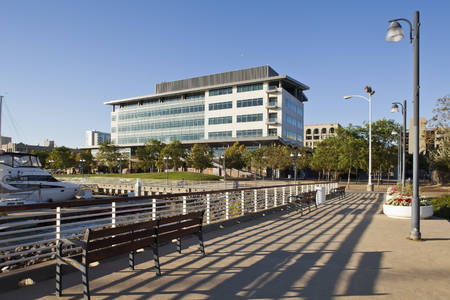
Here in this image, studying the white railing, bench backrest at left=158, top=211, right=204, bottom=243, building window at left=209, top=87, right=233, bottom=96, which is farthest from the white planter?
building window at left=209, top=87, right=233, bottom=96

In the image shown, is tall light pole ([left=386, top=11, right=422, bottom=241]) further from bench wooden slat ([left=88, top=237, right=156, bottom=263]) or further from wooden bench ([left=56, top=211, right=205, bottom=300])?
bench wooden slat ([left=88, top=237, right=156, bottom=263])

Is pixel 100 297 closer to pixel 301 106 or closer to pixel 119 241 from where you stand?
pixel 119 241

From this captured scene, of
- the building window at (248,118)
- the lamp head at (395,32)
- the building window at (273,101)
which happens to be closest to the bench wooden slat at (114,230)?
the lamp head at (395,32)

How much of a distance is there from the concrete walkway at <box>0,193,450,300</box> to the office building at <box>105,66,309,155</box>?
216 feet

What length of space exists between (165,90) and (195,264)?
96255 mm

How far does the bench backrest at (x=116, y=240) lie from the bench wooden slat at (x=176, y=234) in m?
0.20

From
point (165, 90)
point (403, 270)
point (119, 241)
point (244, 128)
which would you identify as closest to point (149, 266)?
point (119, 241)

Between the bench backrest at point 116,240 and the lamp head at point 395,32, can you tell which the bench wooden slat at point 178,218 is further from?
the lamp head at point 395,32

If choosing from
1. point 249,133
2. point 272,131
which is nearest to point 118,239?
point 272,131

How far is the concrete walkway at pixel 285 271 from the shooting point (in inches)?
190

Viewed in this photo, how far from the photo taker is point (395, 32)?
858cm

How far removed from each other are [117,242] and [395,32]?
27.0 ft

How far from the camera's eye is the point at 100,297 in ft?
15.2

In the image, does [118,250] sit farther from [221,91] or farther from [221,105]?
[221,91]
